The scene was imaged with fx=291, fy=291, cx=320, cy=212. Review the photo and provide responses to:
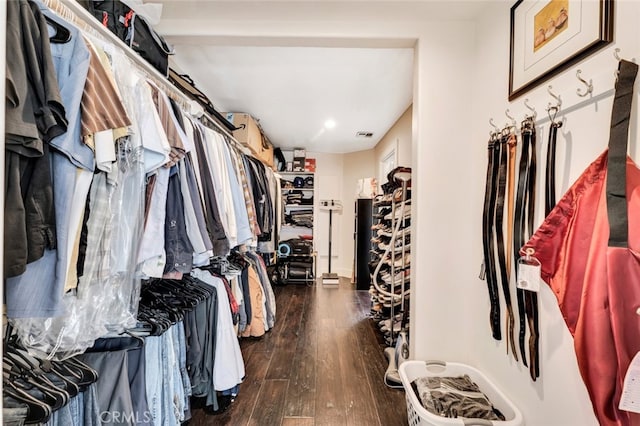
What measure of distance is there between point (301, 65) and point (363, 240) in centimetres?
291

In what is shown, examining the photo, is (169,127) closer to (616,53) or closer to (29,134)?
(29,134)

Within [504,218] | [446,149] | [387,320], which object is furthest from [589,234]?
[387,320]

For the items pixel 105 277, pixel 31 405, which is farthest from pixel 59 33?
pixel 31 405

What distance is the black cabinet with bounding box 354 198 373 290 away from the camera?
179 inches

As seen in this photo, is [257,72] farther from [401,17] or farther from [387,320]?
[387,320]

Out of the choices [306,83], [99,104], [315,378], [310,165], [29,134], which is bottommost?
[315,378]

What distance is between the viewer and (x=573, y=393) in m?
0.98

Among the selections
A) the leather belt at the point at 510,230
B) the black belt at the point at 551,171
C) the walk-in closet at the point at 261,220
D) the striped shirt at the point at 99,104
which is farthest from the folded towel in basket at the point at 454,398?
the striped shirt at the point at 99,104

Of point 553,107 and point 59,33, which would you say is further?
point 553,107

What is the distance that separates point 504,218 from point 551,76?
587mm

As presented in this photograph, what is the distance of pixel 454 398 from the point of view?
1.33 m

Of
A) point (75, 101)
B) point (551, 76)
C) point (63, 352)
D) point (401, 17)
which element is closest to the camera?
point (75, 101)

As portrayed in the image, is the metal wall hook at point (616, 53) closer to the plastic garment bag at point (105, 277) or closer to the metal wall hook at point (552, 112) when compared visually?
the metal wall hook at point (552, 112)

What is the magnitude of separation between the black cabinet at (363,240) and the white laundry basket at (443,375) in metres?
2.97
